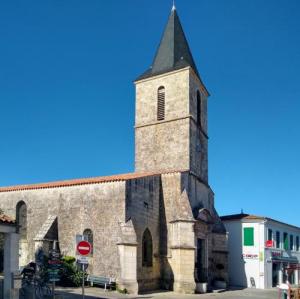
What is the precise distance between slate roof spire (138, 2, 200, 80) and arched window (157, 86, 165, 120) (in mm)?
1333

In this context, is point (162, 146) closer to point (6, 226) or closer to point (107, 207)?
point (107, 207)

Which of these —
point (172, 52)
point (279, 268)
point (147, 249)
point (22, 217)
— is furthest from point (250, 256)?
point (22, 217)

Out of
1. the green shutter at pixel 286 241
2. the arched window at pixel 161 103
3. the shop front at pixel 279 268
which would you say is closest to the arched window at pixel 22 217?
the arched window at pixel 161 103

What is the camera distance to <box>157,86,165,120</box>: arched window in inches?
1245

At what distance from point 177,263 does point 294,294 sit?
7406 millimetres

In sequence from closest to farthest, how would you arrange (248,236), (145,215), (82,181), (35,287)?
1. (35,287)
2. (145,215)
3. (82,181)
4. (248,236)

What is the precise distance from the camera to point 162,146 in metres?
30.6

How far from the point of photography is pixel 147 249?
2581 centimetres

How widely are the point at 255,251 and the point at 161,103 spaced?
13.1 m

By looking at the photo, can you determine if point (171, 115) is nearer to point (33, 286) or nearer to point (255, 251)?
point (255, 251)

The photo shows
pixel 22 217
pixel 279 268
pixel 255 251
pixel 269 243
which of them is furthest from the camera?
pixel 279 268

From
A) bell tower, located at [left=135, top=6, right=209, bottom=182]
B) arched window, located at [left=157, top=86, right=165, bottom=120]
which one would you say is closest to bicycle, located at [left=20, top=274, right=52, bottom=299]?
bell tower, located at [left=135, top=6, right=209, bottom=182]

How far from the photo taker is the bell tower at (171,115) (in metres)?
30.2

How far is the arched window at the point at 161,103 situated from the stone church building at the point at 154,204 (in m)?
0.08
